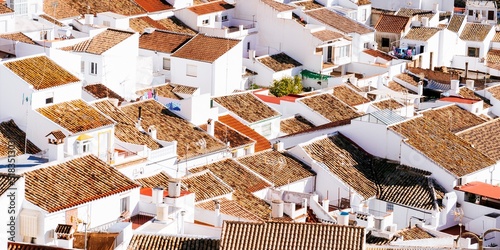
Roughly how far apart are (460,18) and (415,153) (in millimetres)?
33683

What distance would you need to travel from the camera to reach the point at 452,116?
63.5m

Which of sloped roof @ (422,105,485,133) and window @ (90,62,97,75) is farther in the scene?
sloped roof @ (422,105,485,133)

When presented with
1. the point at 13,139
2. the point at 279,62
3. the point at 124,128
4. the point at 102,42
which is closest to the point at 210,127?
the point at 124,128

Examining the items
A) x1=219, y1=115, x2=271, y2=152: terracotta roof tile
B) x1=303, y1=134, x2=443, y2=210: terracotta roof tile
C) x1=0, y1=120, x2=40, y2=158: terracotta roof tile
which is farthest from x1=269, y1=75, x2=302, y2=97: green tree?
x1=0, y1=120, x2=40, y2=158: terracotta roof tile

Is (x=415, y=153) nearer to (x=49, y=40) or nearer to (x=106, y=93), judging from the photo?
(x=106, y=93)

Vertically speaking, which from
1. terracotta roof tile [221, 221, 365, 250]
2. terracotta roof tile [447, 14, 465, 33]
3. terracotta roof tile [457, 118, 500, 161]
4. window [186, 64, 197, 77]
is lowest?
terracotta roof tile [447, 14, 465, 33]

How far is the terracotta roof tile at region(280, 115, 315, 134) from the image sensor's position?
60.1 m

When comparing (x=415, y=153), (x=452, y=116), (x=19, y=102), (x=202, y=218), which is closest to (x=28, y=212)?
(x=202, y=218)

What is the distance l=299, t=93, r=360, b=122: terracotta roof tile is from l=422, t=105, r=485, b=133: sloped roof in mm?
3313

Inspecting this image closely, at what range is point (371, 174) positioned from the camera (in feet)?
177

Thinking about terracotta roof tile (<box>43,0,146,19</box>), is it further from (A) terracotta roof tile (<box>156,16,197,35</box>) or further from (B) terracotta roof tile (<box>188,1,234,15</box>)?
(B) terracotta roof tile (<box>188,1,234,15</box>)

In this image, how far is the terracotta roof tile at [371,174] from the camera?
52.0m

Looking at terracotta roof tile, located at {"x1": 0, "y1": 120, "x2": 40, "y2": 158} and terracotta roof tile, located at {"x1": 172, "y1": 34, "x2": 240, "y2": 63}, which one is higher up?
terracotta roof tile, located at {"x1": 0, "y1": 120, "x2": 40, "y2": 158}

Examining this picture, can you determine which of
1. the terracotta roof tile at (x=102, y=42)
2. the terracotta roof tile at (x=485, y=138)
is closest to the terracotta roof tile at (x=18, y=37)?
the terracotta roof tile at (x=102, y=42)
